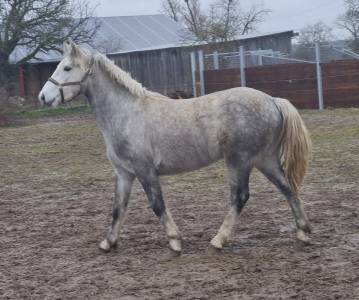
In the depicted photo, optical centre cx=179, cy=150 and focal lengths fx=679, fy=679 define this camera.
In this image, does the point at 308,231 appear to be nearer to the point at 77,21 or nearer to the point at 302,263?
the point at 302,263

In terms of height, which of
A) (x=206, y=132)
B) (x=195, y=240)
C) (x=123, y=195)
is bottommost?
(x=195, y=240)

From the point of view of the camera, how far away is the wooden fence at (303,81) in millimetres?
18484

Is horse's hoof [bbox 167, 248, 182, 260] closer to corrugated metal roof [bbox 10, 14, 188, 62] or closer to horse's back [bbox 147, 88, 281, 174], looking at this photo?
horse's back [bbox 147, 88, 281, 174]

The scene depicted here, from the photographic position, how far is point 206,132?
567 cm

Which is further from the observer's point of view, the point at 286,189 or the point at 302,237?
the point at 286,189

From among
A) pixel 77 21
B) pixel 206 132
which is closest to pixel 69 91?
pixel 206 132

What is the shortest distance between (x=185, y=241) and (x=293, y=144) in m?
1.31

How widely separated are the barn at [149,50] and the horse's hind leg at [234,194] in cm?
1827

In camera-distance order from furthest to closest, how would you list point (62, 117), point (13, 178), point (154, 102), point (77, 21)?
1. point (77, 21)
2. point (62, 117)
3. point (13, 178)
4. point (154, 102)

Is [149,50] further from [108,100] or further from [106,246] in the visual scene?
[106,246]

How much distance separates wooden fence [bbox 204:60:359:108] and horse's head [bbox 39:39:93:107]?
13.4m

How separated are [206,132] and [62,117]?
18.2 m

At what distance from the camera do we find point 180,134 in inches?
226

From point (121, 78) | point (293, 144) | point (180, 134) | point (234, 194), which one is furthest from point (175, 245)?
point (121, 78)
